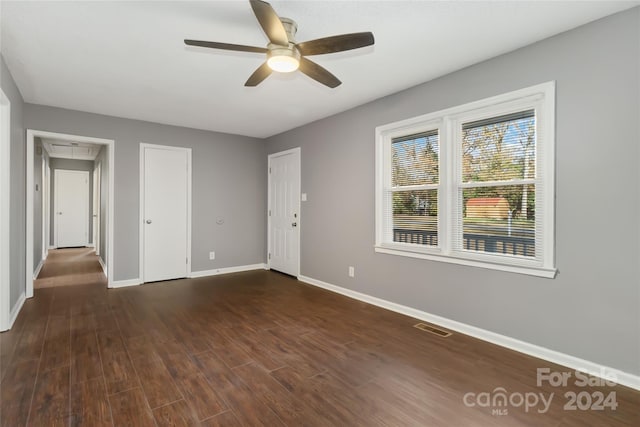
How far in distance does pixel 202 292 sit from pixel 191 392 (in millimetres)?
2519

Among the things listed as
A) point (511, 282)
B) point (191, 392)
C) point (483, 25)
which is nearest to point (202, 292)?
point (191, 392)

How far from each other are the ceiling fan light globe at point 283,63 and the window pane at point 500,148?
1.83 metres

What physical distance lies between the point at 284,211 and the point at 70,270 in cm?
413

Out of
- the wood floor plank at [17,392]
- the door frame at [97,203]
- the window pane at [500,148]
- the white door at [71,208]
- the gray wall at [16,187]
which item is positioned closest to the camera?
the wood floor plank at [17,392]

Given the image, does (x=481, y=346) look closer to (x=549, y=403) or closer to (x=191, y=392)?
(x=549, y=403)

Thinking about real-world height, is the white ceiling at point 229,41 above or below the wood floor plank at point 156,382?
above

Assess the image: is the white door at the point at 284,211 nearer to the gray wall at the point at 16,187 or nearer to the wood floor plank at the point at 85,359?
the wood floor plank at the point at 85,359

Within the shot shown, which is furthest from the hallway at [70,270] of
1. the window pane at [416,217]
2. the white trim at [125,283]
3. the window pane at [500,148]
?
the window pane at [500,148]

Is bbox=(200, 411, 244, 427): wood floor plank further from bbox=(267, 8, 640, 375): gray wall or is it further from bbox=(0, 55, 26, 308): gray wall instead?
bbox=(0, 55, 26, 308): gray wall

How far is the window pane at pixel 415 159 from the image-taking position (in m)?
3.40

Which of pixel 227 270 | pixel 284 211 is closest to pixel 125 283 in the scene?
pixel 227 270

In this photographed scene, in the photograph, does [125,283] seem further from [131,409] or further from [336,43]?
[336,43]

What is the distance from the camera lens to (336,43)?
204 centimetres

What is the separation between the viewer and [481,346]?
2.74m
